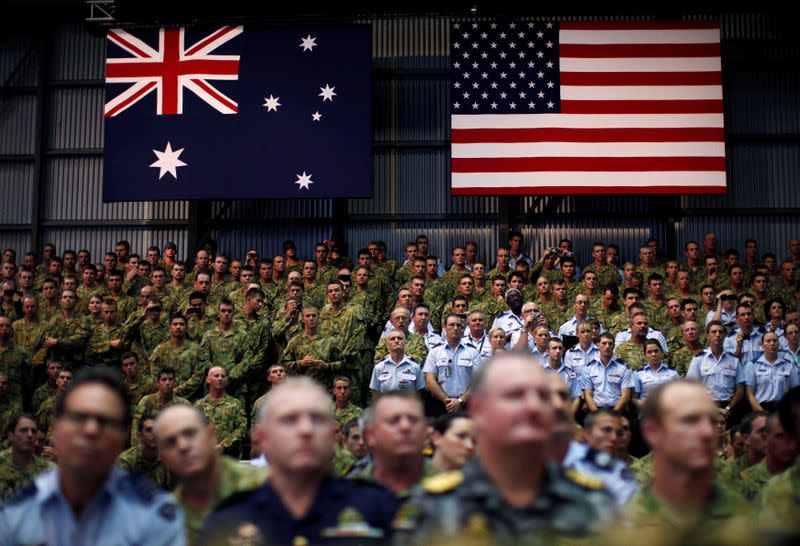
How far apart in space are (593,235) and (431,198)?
2.73 meters

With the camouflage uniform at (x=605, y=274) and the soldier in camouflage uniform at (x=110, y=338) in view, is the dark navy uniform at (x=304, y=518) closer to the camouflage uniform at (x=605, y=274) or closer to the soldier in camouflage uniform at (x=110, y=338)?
the soldier in camouflage uniform at (x=110, y=338)

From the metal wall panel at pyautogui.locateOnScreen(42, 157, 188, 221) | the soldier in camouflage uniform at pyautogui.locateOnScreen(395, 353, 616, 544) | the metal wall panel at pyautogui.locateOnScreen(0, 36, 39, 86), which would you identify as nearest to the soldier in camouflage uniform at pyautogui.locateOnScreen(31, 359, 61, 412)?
the metal wall panel at pyautogui.locateOnScreen(42, 157, 188, 221)

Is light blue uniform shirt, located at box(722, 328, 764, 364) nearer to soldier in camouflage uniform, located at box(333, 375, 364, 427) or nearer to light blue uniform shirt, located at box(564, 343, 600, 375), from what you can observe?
light blue uniform shirt, located at box(564, 343, 600, 375)

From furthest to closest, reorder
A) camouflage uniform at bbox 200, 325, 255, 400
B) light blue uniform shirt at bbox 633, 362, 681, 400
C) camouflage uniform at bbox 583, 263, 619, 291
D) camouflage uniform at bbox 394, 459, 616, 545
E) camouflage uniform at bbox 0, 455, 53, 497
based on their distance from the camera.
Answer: camouflage uniform at bbox 583, 263, 619, 291
camouflage uniform at bbox 200, 325, 255, 400
light blue uniform shirt at bbox 633, 362, 681, 400
camouflage uniform at bbox 0, 455, 53, 497
camouflage uniform at bbox 394, 459, 616, 545

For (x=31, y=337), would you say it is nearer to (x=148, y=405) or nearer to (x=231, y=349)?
(x=231, y=349)

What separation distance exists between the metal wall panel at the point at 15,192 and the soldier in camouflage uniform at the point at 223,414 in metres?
8.27

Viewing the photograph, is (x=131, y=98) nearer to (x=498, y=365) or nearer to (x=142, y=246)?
(x=142, y=246)

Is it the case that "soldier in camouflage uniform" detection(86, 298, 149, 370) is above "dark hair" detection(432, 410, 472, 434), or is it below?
above

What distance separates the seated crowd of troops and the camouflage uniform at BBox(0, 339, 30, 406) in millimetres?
16

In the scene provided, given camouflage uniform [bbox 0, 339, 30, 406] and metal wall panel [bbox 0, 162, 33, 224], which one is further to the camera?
metal wall panel [bbox 0, 162, 33, 224]

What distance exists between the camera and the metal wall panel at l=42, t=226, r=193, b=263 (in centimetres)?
1512

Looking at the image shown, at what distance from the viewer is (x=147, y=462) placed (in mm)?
7617

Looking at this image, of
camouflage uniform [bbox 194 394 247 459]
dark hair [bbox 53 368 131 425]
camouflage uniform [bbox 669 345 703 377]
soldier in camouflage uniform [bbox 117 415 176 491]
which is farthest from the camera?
camouflage uniform [bbox 669 345 703 377]

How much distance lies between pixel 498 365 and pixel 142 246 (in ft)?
44.1
